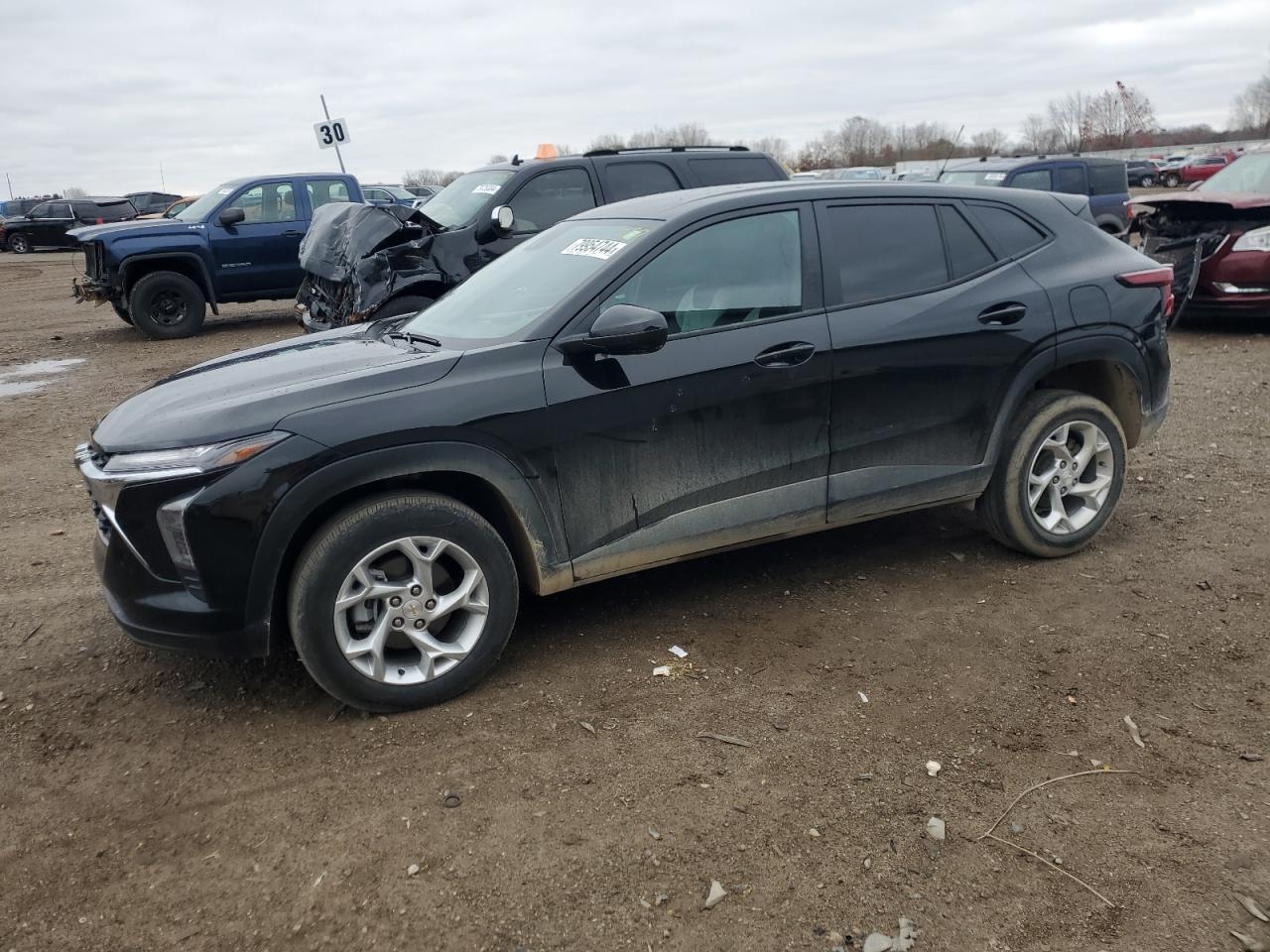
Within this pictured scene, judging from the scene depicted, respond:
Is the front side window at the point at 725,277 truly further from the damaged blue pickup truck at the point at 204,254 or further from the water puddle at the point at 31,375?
the damaged blue pickup truck at the point at 204,254

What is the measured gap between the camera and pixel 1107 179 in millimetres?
17203

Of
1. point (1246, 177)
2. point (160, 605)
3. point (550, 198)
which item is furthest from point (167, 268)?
point (1246, 177)

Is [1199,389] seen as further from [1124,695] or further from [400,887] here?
[400,887]

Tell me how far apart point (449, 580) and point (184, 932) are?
136 centimetres

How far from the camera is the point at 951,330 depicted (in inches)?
167

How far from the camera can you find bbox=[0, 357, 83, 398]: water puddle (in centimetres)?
995

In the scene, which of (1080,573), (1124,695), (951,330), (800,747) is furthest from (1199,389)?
(800,747)

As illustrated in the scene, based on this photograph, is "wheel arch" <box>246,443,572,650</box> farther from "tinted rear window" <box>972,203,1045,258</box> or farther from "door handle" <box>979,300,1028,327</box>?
"tinted rear window" <box>972,203,1045,258</box>

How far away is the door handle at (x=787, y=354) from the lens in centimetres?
389

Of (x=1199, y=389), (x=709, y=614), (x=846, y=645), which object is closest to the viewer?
(x=846, y=645)

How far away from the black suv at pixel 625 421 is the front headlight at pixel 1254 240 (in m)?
5.69

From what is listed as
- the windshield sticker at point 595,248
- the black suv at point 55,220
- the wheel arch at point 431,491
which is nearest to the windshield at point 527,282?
the windshield sticker at point 595,248

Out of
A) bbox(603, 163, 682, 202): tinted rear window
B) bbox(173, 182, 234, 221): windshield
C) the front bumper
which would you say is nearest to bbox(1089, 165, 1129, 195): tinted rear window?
bbox(603, 163, 682, 202): tinted rear window

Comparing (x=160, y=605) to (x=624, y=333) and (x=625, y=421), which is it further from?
(x=624, y=333)
